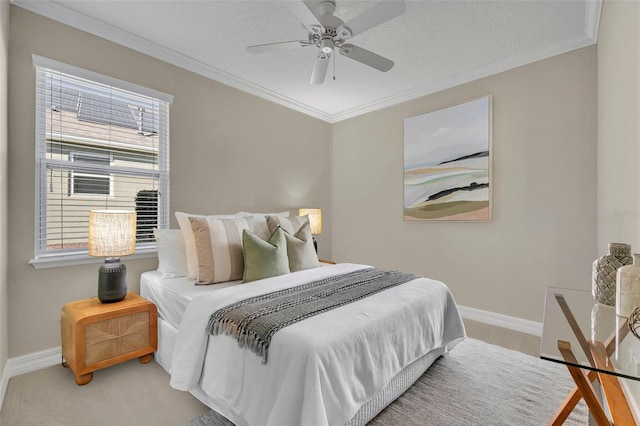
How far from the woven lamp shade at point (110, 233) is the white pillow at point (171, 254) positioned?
0.33m

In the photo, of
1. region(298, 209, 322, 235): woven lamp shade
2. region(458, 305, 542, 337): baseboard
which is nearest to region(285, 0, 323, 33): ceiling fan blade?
region(298, 209, 322, 235): woven lamp shade

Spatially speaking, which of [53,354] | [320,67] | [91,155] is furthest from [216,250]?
[320,67]

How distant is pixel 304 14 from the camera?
6.10 feet

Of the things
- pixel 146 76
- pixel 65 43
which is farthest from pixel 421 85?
pixel 65 43

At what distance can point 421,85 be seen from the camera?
3.59 meters

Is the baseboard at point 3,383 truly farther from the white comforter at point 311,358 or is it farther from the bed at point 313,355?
the white comforter at point 311,358

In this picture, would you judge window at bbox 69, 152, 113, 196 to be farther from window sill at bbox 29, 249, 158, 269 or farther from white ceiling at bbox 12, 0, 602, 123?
white ceiling at bbox 12, 0, 602, 123

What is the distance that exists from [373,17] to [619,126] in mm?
1561

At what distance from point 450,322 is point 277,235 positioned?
4.93 feet

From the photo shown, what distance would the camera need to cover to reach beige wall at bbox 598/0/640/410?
1.41 metres

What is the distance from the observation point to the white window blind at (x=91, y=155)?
2293mm

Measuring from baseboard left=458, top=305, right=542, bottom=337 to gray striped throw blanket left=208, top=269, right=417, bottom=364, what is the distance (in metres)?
1.53

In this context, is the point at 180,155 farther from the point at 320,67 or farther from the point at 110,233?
the point at 320,67

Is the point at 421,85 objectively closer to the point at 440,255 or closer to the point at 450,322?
the point at 440,255
